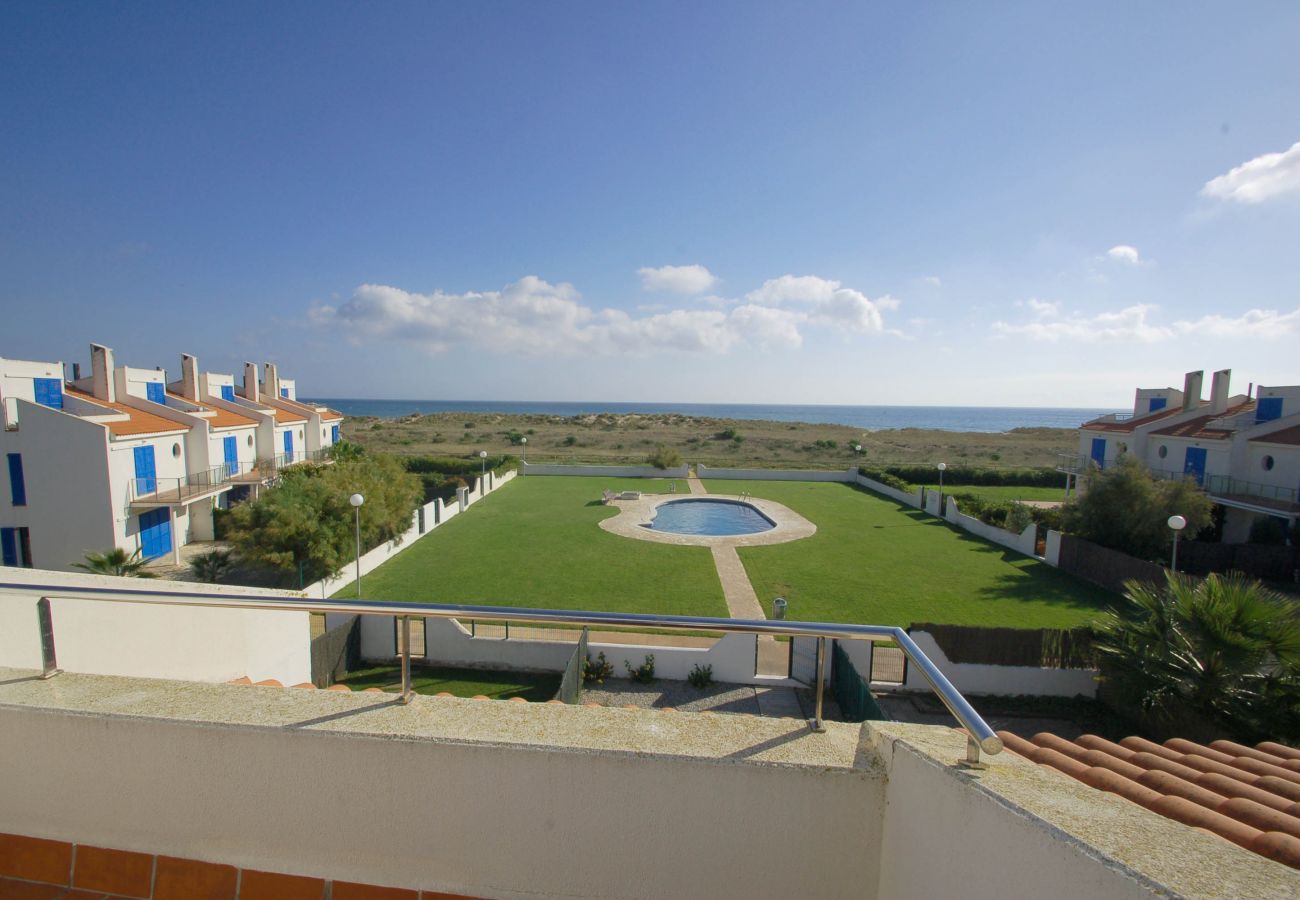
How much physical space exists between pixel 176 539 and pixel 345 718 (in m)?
22.2

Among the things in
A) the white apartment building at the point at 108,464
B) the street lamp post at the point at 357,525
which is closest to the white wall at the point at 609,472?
the white apartment building at the point at 108,464

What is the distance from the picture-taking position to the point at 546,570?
55.2 feet

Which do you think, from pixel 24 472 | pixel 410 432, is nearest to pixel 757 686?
pixel 24 472

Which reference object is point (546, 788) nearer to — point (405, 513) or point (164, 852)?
point (164, 852)

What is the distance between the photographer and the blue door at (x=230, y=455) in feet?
72.1

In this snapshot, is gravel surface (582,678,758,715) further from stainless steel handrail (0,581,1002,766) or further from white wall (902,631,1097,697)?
stainless steel handrail (0,581,1002,766)

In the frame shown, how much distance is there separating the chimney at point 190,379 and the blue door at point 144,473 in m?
6.43

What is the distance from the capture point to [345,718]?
228 cm

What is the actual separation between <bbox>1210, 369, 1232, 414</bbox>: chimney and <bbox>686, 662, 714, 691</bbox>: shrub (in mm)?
25603

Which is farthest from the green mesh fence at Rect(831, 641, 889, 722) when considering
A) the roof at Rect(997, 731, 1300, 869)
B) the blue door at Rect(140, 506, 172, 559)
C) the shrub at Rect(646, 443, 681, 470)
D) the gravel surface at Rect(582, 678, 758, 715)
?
the shrub at Rect(646, 443, 681, 470)

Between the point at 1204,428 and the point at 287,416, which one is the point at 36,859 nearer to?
the point at 287,416

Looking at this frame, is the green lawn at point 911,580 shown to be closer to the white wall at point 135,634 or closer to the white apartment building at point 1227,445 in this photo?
the white apartment building at point 1227,445

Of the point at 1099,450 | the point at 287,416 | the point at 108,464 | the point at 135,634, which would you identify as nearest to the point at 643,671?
the point at 135,634

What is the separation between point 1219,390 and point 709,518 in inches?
816
